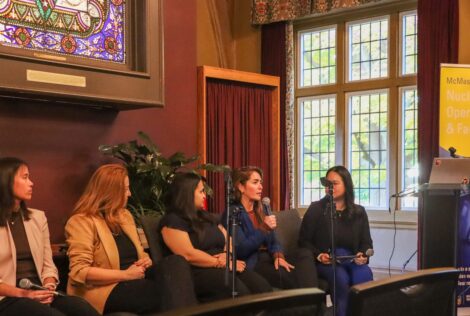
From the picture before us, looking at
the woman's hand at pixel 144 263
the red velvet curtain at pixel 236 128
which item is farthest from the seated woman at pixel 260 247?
the red velvet curtain at pixel 236 128

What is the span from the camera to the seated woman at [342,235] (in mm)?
3725

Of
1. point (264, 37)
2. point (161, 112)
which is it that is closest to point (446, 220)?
point (161, 112)

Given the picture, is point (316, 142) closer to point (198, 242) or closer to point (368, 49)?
point (368, 49)

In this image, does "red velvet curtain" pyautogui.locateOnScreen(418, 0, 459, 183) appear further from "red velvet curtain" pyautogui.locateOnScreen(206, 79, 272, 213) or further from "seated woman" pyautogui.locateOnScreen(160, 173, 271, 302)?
"seated woman" pyautogui.locateOnScreen(160, 173, 271, 302)

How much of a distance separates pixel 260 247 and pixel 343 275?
55cm

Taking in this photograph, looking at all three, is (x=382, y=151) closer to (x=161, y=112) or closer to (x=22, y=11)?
(x=161, y=112)

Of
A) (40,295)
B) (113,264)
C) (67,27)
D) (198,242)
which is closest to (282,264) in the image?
(198,242)

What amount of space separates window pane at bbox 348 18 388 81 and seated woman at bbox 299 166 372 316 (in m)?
2.57

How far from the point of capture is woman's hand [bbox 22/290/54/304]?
8.30ft

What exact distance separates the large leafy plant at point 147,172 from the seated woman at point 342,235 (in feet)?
3.14

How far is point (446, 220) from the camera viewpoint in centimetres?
376

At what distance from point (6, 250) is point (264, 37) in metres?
4.78

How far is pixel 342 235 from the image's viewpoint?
152 inches

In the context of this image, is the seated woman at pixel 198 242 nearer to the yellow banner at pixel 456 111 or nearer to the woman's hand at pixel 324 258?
the woman's hand at pixel 324 258
